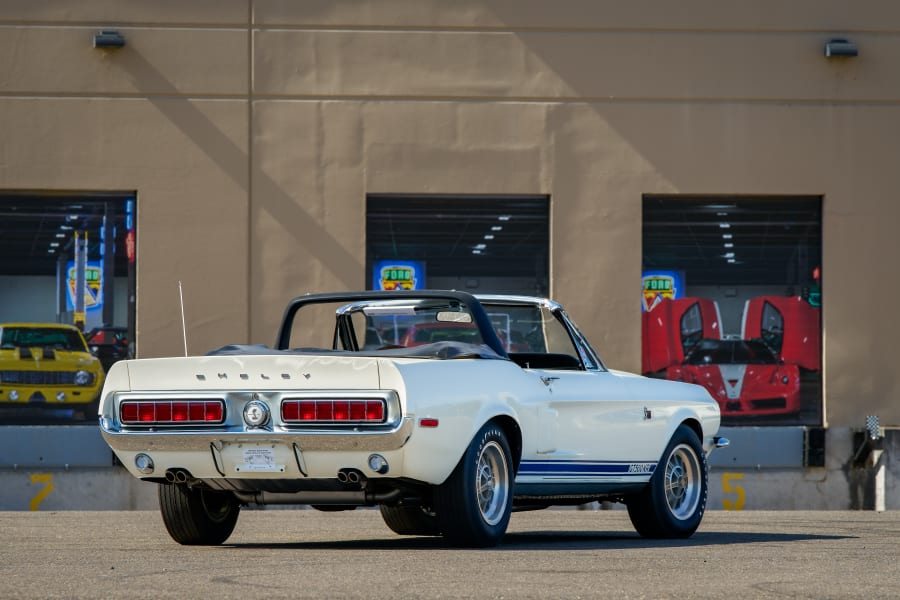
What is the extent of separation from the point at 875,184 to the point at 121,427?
12.6 metres

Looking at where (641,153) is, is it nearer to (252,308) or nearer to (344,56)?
(344,56)

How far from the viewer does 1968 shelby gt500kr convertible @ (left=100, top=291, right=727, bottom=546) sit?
27.9 ft

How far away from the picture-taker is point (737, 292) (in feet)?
65.2

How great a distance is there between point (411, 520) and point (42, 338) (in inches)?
380

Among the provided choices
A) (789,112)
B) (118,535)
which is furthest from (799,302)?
(118,535)

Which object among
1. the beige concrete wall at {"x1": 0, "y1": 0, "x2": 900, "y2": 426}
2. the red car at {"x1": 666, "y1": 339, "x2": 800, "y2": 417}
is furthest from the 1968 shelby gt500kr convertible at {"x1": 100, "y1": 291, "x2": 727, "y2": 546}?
the red car at {"x1": 666, "y1": 339, "x2": 800, "y2": 417}

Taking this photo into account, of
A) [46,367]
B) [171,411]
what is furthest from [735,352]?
[171,411]

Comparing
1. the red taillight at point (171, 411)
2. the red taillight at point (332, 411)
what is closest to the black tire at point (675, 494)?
the red taillight at point (332, 411)

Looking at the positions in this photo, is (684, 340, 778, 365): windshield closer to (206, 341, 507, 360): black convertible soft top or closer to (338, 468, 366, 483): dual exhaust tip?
(206, 341, 507, 360): black convertible soft top

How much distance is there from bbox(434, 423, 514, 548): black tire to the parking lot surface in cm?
17

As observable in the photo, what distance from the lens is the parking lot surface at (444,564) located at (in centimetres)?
682

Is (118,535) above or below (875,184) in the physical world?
below

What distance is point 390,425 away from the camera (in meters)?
8.41

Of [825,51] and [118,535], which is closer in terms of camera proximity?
[118,535]
